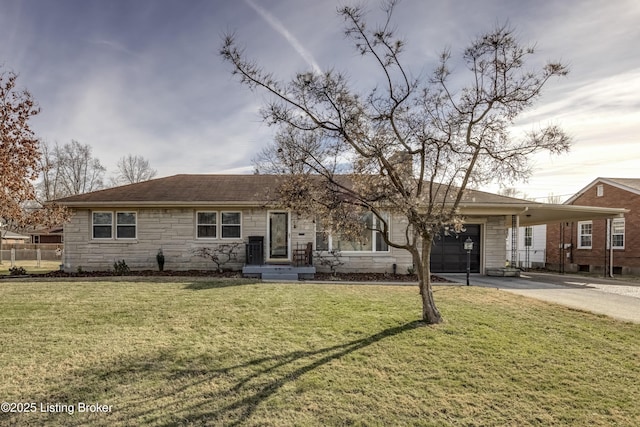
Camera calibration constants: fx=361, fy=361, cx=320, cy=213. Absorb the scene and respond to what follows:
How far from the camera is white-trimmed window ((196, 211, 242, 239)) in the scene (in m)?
13.9

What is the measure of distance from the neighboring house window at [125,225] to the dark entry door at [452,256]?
12.0 meters

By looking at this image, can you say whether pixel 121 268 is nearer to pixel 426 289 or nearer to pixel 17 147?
pixel 17 147

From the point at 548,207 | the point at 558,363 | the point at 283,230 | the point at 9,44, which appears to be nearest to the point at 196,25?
the point at 9,44

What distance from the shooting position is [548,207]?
13.5m

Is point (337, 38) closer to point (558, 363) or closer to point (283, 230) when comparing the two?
point (558, 363)

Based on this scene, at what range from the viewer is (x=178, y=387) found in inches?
154

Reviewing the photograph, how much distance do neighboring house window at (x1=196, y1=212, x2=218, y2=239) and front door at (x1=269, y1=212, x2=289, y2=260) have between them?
2125mm

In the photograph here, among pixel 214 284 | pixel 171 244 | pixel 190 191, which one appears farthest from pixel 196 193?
pixel 214 284

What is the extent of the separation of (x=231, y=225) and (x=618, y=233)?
19812 millimetres

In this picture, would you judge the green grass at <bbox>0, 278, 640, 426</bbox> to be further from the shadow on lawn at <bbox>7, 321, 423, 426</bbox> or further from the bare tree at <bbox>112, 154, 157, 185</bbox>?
the bare tree at <bbox>112, 154, 157, 185</bbox>

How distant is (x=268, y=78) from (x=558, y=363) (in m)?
5.89

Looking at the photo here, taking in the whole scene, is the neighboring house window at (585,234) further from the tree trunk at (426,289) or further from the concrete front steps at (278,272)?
the tree trunk at (426,289)

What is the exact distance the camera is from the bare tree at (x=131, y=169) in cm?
3947

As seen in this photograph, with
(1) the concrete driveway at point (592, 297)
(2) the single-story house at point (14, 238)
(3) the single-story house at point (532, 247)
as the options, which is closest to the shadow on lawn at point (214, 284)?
(1) the concrete driveway at point (592, 297)
